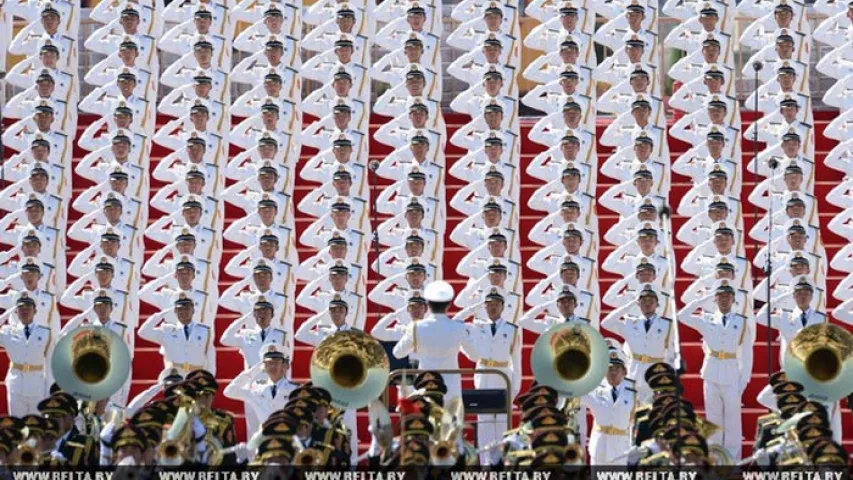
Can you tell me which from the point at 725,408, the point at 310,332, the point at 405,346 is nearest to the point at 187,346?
the point at 310,332

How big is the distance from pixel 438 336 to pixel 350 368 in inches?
40.6

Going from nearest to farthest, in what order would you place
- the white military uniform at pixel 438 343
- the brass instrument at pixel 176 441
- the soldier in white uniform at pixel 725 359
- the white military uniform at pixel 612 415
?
the brass instrument at pixel 176 441, the white military uniform at pixel 438 343, the white military uniform at pixel 612 415, the soldier in white uniform at pixel 725 359

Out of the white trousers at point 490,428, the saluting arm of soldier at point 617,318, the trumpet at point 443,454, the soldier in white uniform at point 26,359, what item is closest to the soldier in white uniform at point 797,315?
the saluting arm of soldier at point 617,318

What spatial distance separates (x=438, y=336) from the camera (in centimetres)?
1764

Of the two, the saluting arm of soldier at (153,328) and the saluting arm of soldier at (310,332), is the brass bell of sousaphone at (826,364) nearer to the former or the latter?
the saluting arm of soldier at (310,332)

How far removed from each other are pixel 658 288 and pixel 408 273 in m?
1.40

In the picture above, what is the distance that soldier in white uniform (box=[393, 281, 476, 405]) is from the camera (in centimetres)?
1752

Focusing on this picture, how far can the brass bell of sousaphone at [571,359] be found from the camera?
1691cm

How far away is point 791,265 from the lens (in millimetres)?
18812

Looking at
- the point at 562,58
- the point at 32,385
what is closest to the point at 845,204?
the point at 562,58

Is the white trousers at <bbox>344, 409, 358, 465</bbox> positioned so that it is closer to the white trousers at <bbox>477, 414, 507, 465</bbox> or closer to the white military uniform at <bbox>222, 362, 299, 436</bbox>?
the white military uniform at <bbox>222, 362, 299, 436</bbox>

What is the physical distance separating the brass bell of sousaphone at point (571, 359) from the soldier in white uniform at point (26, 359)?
318cm

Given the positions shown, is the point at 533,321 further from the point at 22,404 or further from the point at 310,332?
the point at 22,404

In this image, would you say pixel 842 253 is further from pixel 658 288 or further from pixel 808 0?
pixel 808 0
